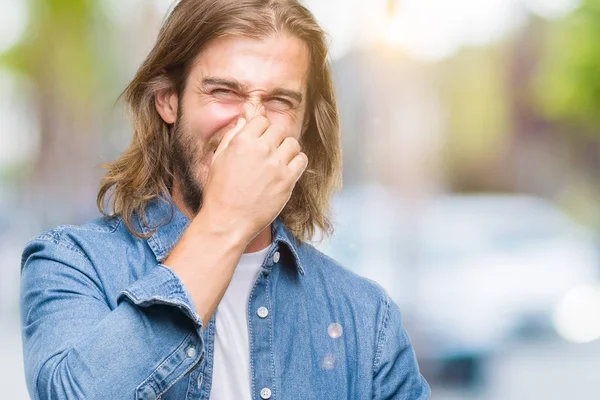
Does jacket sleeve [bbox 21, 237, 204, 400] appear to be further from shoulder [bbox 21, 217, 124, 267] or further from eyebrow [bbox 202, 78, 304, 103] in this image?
eyebrow [bbox 202, 78, 304, 103]

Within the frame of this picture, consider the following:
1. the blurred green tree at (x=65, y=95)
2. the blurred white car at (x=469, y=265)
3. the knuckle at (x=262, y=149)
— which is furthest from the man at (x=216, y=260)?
the blurred green tree at (x=65, y=95)

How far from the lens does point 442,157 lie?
416 inches

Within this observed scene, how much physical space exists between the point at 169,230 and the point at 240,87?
0.25 metres

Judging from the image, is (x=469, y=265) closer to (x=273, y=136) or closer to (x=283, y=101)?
(x=283, y=101)

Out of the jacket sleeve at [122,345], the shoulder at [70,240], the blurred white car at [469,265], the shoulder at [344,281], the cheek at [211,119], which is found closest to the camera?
A: the jacket sleeve at [122,345]

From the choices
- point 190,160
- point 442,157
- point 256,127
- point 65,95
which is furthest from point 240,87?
point 442,157

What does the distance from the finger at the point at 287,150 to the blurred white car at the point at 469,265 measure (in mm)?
4208

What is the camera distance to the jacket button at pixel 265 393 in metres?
1.19

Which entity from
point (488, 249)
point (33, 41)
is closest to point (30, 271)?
point (488, 249)

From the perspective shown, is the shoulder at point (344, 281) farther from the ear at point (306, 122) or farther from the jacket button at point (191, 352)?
the jacket button at point (191, 352)

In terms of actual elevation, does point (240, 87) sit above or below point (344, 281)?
above

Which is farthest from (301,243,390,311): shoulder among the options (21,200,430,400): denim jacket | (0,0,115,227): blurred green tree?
(0,0,115,227): blurred green tree

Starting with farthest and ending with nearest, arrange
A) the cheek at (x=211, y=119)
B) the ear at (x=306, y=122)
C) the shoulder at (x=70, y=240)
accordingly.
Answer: the ear at (x=306, y=122)
the cheek at (x=211, y=119)
the shoulder at (x=70, y=240)

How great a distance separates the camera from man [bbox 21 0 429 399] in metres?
0.94
